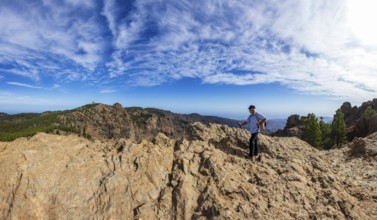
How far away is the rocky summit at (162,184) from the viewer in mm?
11562

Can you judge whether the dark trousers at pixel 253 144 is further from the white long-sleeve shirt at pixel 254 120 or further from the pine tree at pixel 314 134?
the pine tree at pixel 314 134

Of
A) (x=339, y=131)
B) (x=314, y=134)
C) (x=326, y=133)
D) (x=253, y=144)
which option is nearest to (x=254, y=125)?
(x=253, y=144)

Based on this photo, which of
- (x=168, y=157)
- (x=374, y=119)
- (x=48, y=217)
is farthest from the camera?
(x=374, y=119)

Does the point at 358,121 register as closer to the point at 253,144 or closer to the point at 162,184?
the point at 253,144

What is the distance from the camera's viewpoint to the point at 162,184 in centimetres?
1317

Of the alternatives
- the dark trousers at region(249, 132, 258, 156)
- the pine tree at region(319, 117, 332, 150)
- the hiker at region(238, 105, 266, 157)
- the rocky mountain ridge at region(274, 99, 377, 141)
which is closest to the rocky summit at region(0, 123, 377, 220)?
the dark trousers at region(249, 132, 258, 156)

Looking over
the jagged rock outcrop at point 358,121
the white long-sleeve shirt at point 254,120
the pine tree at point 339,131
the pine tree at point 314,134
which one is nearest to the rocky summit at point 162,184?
the white long-sleeve shirt at point 254,120

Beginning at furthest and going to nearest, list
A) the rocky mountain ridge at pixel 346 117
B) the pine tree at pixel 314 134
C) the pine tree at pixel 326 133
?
the rocky mountain ridge at pixel 346 117, the pine tree at pixel 326 133, the pine tree at pixel 314 134

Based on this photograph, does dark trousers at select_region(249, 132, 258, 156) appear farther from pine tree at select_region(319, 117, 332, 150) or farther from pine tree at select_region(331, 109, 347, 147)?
pine tree at select_region(319, 117, 332, 150)

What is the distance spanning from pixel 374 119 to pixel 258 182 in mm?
55151

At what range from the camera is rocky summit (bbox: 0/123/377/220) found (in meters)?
11.6

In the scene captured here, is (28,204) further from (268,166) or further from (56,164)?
(268,166)

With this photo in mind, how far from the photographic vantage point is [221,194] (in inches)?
498

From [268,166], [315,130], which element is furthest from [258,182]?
[315,130]
